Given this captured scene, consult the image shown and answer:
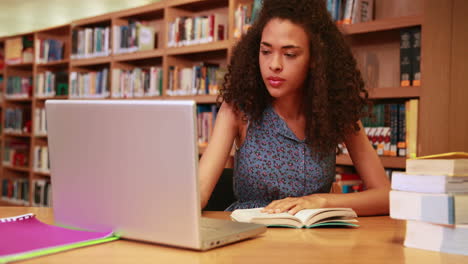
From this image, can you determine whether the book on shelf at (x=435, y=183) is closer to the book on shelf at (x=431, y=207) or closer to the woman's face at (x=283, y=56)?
the book on shelf at (x=431, y=207)

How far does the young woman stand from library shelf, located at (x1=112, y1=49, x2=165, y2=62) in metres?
2.47

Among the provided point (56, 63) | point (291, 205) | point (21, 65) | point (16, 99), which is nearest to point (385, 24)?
point (291, 205)

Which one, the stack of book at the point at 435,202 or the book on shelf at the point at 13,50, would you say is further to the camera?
the book on shelf at the point at 13,50

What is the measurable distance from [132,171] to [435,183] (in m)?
0.53

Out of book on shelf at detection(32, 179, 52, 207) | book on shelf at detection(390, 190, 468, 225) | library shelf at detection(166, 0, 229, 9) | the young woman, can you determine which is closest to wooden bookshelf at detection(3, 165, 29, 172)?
book on shelf at detection(32, 179, 52, 207)

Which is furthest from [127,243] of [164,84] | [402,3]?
[164,84]

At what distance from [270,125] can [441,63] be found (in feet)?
4.33

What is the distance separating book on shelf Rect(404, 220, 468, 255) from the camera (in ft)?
2.86

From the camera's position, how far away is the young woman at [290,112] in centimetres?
155

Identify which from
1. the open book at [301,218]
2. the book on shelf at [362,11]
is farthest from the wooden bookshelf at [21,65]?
Result: the open book at [301,218]

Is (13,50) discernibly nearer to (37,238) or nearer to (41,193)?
(41,193)

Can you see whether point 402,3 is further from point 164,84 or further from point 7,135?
point 7,135

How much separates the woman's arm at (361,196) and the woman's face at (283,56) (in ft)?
0.96

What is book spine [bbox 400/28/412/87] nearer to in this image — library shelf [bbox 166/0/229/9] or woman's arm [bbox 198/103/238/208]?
woman's arm [bbox 198/103/238/208]
